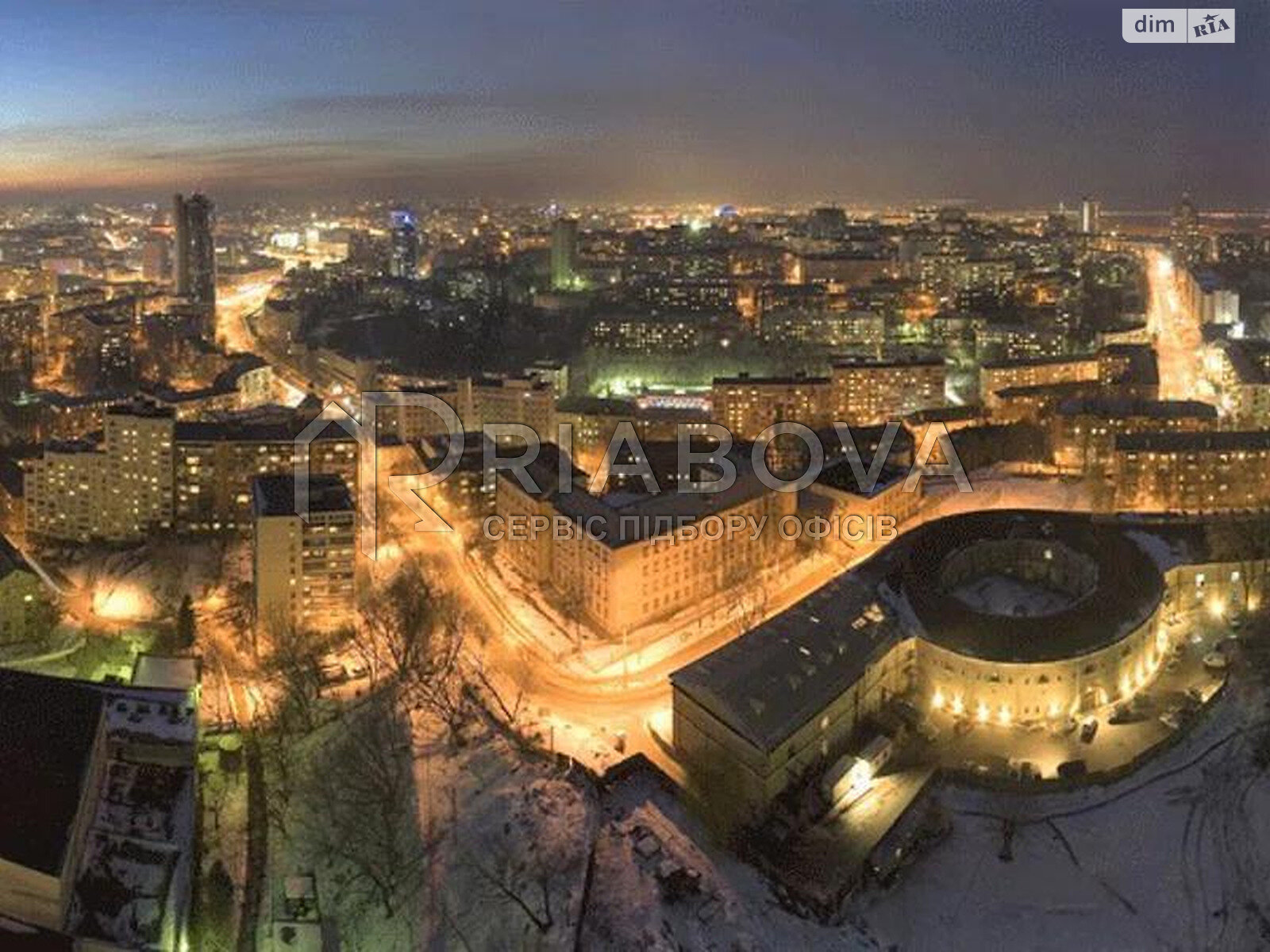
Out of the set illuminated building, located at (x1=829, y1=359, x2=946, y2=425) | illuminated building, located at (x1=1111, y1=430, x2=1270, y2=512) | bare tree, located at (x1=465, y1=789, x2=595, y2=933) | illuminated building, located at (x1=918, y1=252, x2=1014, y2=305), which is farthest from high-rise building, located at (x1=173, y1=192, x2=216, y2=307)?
bare tree, located at (x1=465, y1=789, x2=595, y2=933)

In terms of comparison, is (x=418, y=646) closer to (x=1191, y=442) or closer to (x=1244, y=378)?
(x=1191, y=442)

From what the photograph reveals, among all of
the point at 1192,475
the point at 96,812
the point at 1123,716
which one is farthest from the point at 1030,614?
the point at 96,812

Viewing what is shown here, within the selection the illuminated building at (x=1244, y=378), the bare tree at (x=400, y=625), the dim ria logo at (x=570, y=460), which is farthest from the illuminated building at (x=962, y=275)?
the bare tree at (x=400, y=625)

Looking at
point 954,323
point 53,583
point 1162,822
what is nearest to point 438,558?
point 53,583

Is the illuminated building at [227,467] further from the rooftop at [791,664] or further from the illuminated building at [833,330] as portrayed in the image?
the illuminated building at [833,330]

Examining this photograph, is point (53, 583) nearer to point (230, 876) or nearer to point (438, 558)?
Answer: point (438, 558)

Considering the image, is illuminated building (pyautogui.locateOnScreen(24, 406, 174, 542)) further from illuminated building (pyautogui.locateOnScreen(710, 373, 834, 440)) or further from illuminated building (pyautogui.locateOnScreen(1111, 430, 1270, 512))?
illuminated building (pyautogui.locateOnScreen(1111, 430, 1270, 512))
